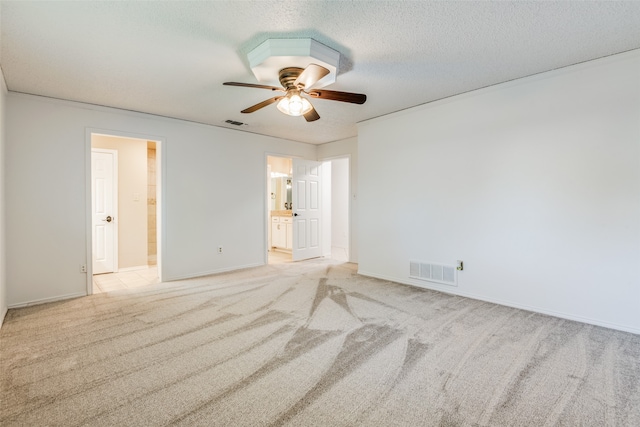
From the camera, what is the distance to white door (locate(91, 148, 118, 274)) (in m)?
4.97

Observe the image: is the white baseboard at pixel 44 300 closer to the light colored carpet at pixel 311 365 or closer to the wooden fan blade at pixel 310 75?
the light colored carpet at pixel 311 365

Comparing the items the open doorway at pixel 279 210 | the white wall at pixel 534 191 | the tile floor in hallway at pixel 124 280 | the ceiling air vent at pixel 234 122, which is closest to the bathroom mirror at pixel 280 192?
the open doorway at pixel 279 210

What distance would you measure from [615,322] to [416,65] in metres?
2.98

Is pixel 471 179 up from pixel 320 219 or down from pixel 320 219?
up

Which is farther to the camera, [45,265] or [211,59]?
[45,265]

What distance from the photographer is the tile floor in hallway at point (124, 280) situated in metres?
4.19

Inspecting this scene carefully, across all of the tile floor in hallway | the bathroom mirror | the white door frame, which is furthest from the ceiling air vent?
the bathroom mirror

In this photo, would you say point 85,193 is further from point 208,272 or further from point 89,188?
point 208,272

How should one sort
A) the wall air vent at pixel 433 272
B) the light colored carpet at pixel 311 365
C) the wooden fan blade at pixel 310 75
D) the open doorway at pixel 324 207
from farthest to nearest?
the open doorway at pixel 324 207
the wall air vent at pixel 433 272
the wooden fan blade at pixel 310 75
the light colored carpet at pixel 311 365

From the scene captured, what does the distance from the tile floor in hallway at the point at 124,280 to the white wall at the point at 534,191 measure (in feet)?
12.3

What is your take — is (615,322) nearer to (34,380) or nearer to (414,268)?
(414,268)

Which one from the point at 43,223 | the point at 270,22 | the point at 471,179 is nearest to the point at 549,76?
the point at 471,179

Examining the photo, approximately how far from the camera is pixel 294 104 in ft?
9.00

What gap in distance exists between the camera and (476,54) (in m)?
2.65
